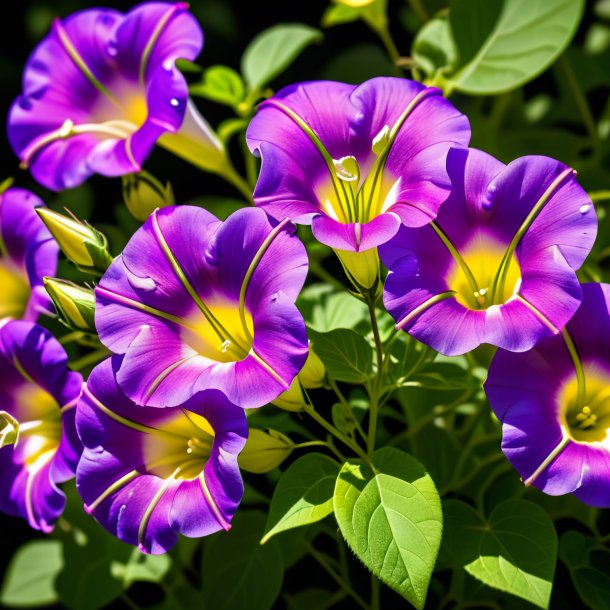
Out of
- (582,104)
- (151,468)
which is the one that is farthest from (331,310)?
(582,104)

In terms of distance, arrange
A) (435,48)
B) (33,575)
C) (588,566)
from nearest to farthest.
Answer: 1. (588,566)
2. (435,48)
3. (33,575)

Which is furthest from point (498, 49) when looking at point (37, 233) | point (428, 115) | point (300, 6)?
point (300, 6)

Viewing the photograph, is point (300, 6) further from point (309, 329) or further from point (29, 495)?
point (29, 495)

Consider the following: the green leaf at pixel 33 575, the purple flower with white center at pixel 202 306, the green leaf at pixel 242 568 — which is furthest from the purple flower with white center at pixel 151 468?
the green leaf at pixel 33 575

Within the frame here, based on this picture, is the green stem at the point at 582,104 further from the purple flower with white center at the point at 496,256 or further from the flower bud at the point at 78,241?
the flower bud at the point at 78,241

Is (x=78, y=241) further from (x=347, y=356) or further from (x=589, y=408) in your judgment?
(x=589, y=408)

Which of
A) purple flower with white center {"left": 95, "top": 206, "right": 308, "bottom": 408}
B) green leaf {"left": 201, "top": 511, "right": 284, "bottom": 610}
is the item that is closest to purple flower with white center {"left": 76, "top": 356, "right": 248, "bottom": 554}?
purple flower with white center {"left": 95, "top": 206, "right": 308, "bottom": 408}
